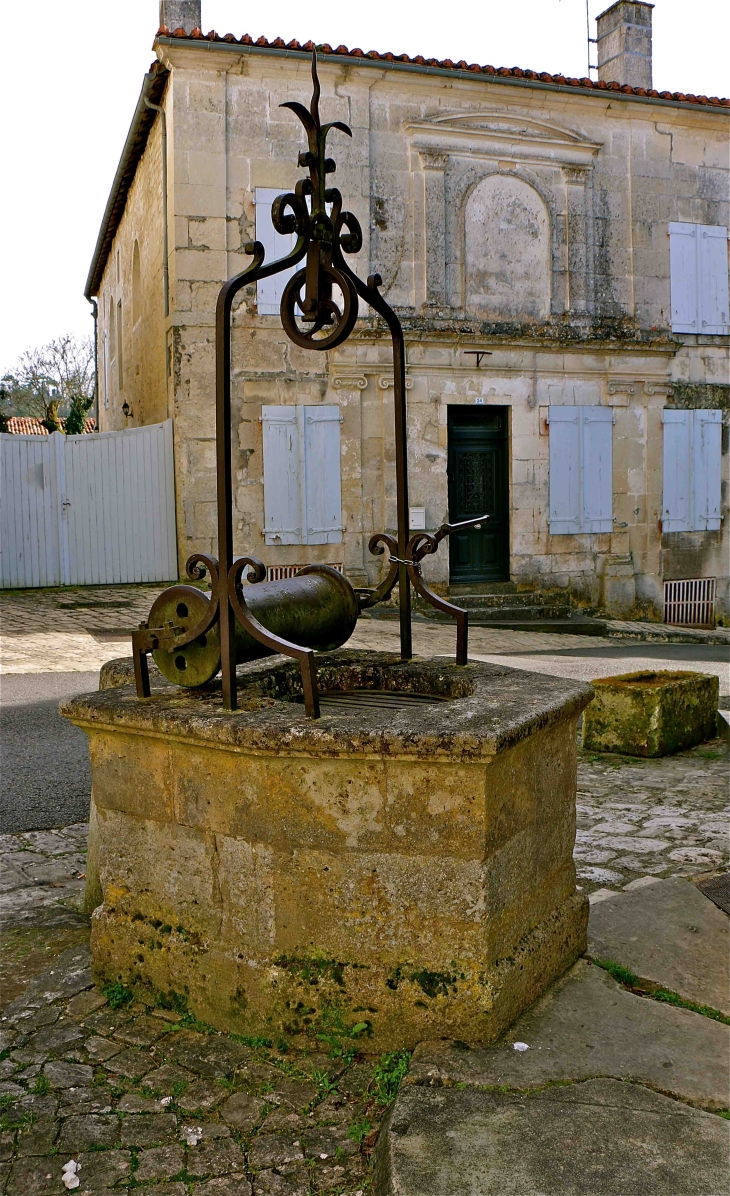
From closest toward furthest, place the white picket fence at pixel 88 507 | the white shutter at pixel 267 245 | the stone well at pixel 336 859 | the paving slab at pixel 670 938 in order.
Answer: the stone well at pixel 336 859 → the paving slab at pixel 670 938 → the white shutter at pixel 267 245 → the white picket fence at pixel 88 507

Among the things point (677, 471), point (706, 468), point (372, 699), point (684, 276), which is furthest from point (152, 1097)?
point (684, 276)

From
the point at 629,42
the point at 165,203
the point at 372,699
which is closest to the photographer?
the point at 372,699

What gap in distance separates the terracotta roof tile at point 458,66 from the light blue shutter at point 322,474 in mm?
4680

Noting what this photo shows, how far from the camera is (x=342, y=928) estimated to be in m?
2.72

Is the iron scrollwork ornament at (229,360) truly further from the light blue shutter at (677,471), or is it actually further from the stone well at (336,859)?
the light blue shutter at (677,471)

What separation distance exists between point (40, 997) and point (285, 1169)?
1158 millimetres

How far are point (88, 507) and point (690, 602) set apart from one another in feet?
30.7

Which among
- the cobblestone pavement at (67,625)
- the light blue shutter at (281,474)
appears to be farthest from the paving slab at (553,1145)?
the light blue shutter at (281,474)

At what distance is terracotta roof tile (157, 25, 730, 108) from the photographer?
1303 cm

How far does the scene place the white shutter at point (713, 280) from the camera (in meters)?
16.0

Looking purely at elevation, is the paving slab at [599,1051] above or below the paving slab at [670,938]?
above

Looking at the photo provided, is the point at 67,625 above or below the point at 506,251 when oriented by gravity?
below

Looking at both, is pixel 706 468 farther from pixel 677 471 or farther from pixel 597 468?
pixel 597 468

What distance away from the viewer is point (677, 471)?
15891 mm
